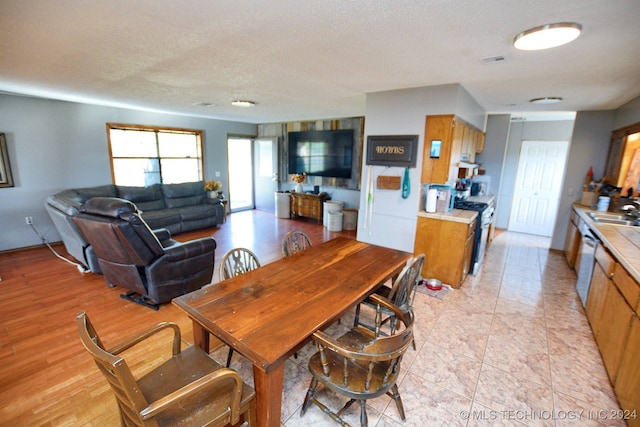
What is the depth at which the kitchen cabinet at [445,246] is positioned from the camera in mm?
3246

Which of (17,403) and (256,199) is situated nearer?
(17,403)

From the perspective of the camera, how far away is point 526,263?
427 cm

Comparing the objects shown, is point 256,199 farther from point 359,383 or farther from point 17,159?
point 359,383

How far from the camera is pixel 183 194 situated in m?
5.88

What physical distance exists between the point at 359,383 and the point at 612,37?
8.76 ft

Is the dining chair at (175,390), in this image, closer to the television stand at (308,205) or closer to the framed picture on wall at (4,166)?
the framed picture on wall at (4,166)

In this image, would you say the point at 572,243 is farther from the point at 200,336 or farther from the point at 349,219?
the point at 200,336

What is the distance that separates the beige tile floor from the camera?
171 cm

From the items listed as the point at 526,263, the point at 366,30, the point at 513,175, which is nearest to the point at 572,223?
the point at 526,263

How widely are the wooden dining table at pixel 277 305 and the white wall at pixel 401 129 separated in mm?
1339

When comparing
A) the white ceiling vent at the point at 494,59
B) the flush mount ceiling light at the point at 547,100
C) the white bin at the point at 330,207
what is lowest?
the white bin at the point at 330,207

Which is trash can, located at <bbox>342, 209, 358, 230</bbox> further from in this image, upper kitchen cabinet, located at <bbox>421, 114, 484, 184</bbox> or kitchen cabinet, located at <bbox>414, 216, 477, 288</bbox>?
upper kitchen cabinet, located at <bbox>421, 114, 484, 184</bbox>

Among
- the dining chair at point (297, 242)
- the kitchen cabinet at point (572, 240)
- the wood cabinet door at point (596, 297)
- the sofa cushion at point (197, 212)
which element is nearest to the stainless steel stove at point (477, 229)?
the wood cabinet door at point (596, 297)

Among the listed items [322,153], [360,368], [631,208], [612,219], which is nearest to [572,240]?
[631,208]
